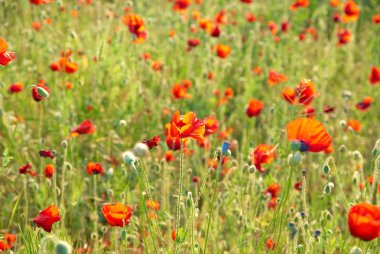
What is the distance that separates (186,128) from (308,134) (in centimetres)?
34

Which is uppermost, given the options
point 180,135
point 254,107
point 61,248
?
point 180,135

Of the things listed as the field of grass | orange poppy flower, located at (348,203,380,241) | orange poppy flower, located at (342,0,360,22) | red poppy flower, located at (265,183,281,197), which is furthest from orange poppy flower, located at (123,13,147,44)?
orange poppy flower, located at (348,203,380,241)

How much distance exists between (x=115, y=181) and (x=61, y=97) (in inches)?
36.2

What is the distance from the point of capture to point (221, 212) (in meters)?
3.00

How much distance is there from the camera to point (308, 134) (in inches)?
63.6

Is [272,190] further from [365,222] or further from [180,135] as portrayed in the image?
[365,222]

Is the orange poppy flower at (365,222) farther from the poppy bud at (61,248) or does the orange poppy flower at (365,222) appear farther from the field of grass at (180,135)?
the poppy bud at (61,248)

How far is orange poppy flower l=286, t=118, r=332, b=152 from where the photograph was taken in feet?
5.27

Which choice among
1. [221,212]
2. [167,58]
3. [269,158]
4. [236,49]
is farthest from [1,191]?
[236,49]

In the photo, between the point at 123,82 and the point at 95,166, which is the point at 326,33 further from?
the point at 95,166

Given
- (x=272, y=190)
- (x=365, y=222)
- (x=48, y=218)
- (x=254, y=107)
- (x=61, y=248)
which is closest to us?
(x=61, y=248)

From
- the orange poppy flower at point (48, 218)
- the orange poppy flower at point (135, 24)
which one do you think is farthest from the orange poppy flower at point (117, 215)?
the orange poppy flower at point (135, 24)

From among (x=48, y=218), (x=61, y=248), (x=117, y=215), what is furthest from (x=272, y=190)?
(x=61, y=248)

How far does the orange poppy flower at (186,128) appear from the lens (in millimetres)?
1678
